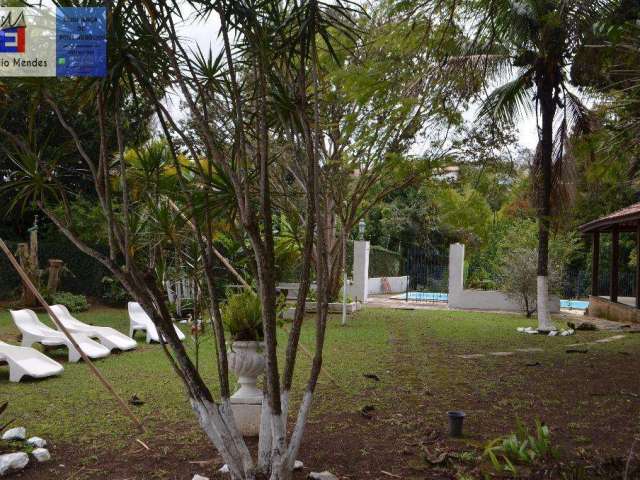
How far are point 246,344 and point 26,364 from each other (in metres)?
4.23

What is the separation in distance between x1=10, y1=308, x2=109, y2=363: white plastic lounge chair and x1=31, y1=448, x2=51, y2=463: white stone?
479 centimetres

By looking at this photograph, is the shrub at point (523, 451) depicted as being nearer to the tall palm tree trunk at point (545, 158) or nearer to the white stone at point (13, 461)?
the white stone at point (13, 461)

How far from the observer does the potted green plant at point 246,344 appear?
5660mm

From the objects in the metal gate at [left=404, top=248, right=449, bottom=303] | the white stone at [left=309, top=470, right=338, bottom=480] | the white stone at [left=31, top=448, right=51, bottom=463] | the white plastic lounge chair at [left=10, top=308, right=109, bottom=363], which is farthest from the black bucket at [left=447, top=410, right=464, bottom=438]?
the metal gate at [left=404, top=248, right=449, bottom=303]

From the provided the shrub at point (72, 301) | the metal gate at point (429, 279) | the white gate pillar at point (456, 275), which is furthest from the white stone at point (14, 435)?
the metal gate at point (429, 279)

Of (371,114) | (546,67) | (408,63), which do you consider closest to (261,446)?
(371,114)

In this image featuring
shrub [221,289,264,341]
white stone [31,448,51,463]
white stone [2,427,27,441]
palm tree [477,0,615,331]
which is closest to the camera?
white stone [31,448,51,463]

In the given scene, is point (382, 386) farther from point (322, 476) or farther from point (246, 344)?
point (322, 476)

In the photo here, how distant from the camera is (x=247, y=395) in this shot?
18.8ft

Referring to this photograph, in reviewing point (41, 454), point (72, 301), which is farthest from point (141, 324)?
point (41, 454)

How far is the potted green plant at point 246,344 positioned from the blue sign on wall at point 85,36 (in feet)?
8.36

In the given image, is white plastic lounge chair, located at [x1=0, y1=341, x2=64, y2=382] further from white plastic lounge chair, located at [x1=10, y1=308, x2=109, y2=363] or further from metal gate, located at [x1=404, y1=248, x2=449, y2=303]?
metal gate, located at [x1=404, y1=248, x2=449, y2=303]

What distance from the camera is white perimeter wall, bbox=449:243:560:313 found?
21.4m

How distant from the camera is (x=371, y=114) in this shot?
1015cm
